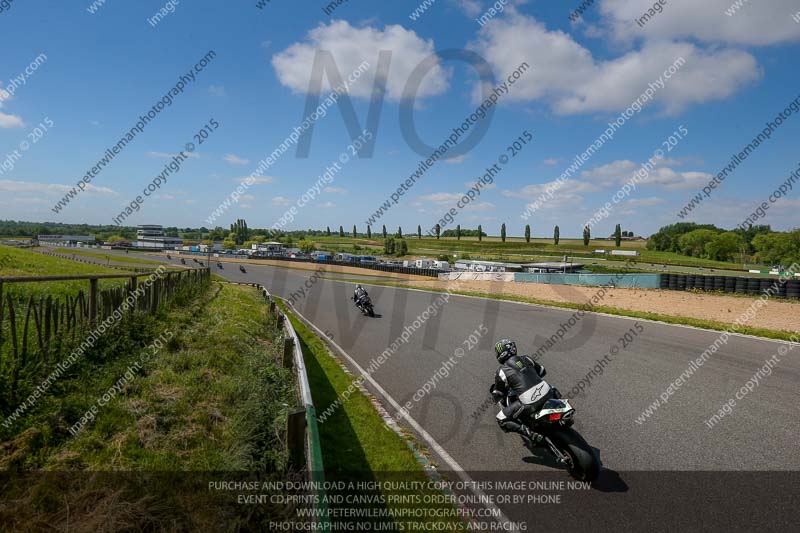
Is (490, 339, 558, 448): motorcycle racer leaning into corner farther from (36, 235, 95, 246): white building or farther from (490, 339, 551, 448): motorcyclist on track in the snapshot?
(36, 235, 95, 246): white building

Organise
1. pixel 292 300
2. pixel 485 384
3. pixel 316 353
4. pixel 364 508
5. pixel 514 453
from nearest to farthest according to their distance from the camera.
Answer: pixel 364 508 → pixel 514 453 → pixel 485 384 → pixel 316 353 → pixel 292 300

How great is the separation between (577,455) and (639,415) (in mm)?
2762

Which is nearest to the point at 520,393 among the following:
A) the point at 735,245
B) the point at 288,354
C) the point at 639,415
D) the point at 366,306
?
the point at 639,415

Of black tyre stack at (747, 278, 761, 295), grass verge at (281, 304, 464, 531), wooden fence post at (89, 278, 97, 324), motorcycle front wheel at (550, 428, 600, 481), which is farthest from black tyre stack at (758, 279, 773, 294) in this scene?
wooden fence post at (89, 278, 97, 324)

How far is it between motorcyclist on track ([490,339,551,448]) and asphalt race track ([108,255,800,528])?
1.14 ft

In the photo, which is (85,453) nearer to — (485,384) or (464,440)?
(464,440)

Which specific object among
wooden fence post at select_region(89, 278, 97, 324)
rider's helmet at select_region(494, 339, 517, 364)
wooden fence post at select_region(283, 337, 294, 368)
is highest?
wooden fence post at select_region(89, 278, 97, 324)

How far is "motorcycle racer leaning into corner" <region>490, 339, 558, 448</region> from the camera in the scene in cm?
557

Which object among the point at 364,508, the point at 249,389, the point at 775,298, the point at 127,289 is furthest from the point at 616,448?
the point at 775,298

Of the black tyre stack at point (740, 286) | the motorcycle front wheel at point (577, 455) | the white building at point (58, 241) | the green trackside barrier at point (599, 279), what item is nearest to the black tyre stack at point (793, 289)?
the black tyre stack at point (740, 286)

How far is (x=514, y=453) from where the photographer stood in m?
5.77

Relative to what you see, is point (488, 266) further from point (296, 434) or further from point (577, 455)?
point (296, 434)

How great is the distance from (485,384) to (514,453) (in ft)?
9.67

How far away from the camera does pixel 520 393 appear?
19.1ft
